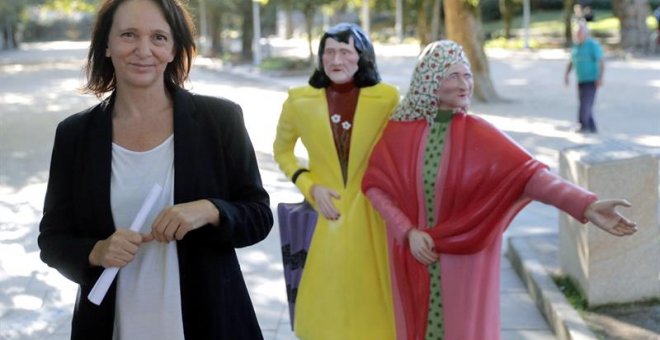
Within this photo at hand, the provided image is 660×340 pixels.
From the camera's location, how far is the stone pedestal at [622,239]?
199 inches

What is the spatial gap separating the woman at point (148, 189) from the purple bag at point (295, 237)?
6.08 feet

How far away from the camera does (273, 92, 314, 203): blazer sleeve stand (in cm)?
396

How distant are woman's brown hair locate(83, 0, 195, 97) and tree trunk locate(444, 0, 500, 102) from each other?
561 inches

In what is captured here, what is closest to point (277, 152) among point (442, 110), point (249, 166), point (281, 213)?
point (281, 213)

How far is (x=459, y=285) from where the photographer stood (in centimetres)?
334

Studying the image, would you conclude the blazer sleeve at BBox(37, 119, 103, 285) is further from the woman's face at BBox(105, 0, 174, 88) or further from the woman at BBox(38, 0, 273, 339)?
the woman's face at BBox(105, 0, 174, 88)

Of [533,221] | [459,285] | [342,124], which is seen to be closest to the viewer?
[459,285]

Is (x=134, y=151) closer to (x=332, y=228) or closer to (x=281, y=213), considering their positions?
(x=332, y=228)

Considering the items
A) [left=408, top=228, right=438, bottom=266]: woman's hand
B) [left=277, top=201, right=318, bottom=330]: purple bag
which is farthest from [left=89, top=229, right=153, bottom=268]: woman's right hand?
[left=277, top=201, right=318, bottom=330]: purple bag

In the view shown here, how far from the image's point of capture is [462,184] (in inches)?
129

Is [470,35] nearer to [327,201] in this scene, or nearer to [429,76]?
[327,201]

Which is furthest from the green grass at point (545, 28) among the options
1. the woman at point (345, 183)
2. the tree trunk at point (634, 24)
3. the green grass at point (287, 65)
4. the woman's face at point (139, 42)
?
the woman's face at point (139, 42)

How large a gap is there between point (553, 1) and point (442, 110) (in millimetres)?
51878

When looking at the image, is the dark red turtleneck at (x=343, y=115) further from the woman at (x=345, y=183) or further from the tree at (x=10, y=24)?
the tree at (x=10, y=24)
